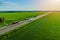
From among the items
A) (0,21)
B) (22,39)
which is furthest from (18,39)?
(0,21)

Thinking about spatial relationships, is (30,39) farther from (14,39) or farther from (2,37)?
(2,37)

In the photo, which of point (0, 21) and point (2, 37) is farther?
point (0, 21)

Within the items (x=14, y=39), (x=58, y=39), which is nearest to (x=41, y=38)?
(x=58, y=39)

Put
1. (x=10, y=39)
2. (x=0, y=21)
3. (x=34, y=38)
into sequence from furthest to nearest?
(x=0, y=21)
(x=34, y=38)
(x=10, y=39)

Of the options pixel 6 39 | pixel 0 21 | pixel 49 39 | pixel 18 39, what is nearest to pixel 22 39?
pixel 18 39

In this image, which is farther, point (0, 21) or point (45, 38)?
point (0, 21)

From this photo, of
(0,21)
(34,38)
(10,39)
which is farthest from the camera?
(0,21)

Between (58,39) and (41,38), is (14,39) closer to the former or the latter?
(41,38)

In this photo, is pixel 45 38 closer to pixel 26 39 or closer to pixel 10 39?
pixel 26 39
